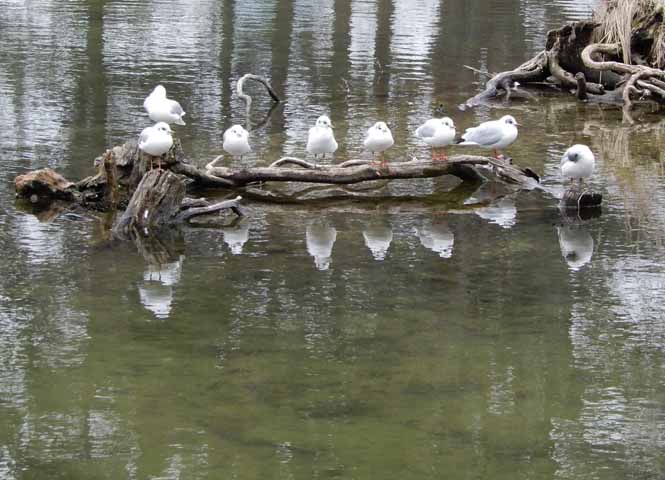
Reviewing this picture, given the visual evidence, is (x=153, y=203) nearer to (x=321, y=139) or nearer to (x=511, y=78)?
(x=321, y=139)

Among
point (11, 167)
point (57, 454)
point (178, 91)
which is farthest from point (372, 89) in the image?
point (57, 454)

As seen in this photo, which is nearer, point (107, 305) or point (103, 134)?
point (107, 305)

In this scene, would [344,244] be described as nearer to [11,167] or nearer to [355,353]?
[355,353]

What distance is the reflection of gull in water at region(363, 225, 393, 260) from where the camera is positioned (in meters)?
11.7

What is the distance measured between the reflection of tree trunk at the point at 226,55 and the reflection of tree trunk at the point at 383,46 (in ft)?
7.69

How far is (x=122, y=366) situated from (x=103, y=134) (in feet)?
24.6

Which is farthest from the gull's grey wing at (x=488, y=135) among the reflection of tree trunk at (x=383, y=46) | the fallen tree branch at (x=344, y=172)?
Result: the reflection of tree trunk at (x=383, y=46)

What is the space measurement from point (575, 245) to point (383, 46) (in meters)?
13.4

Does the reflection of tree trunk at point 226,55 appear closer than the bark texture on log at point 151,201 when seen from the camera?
No

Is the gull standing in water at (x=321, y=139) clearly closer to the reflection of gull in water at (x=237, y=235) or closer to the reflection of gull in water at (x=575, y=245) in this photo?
the reflection of gull in water at (x=237, y=235)

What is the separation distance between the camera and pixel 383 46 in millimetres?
24812

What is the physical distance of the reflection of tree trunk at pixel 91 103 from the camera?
600 inches

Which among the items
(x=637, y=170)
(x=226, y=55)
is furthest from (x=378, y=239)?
(x=226, y=55)

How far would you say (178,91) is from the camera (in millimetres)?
18906
